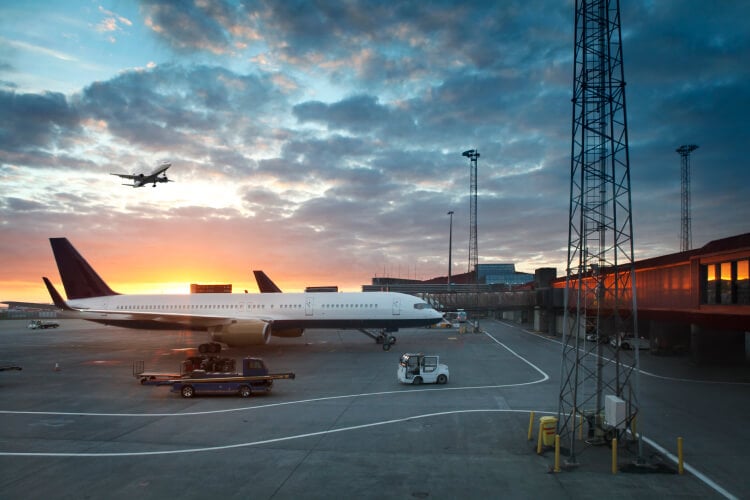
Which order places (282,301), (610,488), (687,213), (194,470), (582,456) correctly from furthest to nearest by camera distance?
(687,213), (282,301), (582,456), (194,470), (610,488)

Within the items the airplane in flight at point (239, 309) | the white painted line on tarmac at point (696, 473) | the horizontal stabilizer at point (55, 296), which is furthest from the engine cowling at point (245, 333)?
the white painted line on tarmac at point (696, 473)

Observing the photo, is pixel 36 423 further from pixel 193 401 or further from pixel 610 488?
pixel 610 488

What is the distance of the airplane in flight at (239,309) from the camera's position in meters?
40.2

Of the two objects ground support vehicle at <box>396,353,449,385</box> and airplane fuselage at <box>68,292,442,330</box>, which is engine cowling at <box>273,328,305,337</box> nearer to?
airplane fuselage at <box>68,292,442,330</box>

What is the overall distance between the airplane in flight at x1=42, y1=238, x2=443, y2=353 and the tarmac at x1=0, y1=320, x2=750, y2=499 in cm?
955

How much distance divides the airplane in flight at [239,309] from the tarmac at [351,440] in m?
9.55

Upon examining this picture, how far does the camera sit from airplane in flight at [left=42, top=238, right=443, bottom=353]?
40250 mm

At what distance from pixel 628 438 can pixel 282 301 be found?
3319 centimetres

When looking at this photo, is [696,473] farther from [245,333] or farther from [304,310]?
[304,310]

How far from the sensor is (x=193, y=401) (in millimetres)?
23953

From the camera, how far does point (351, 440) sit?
1723 centimetres

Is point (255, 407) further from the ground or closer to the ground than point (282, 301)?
closer to the ground

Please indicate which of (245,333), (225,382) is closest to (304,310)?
(245,333)

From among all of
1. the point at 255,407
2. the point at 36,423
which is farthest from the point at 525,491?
the point at 36,423
